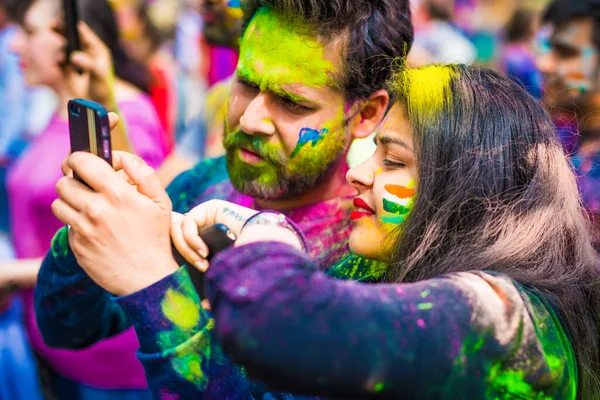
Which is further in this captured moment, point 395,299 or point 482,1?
point 482,1

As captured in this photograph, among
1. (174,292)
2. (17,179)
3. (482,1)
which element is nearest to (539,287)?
(174,292)

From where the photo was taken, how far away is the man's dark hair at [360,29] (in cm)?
173

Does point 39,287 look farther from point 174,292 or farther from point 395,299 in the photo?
point 395,299

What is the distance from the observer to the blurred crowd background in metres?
2.66

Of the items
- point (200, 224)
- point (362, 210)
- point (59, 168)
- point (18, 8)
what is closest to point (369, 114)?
point (362, 210)

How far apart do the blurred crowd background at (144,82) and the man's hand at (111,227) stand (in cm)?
79

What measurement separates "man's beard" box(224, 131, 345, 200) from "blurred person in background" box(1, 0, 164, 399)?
888 mm

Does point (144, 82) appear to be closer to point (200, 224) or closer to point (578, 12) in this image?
point (578, 12)

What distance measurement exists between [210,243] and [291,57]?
2.13 feet

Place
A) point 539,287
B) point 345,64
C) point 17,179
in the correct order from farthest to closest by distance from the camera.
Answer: point 17,179
point 345,64
point 539,287

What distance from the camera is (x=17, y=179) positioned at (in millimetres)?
2684

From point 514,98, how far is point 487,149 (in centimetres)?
16

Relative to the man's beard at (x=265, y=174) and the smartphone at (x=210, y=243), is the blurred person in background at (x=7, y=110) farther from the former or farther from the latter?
the smartphone at (x=210, y=243)

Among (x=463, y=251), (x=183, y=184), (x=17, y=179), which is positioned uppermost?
(x=463, y=251)
